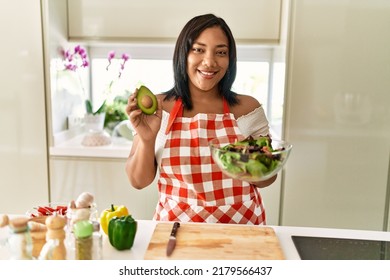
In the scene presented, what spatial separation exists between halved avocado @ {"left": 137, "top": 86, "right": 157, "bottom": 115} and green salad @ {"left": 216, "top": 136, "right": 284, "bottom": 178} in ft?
0.75

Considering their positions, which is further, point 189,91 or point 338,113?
point 338,113

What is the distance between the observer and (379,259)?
80 cm

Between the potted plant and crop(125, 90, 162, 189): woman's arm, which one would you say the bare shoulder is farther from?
the potted plant

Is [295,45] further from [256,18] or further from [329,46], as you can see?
[256,18]

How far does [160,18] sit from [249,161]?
106 centimetres

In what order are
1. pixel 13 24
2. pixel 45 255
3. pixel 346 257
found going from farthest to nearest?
pixel 13 24
pixel 346 257
pixel 45 255

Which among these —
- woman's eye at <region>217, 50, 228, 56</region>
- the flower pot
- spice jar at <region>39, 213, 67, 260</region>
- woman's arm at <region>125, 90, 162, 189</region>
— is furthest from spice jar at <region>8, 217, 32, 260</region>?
the flower pot

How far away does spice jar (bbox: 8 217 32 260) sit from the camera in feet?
2.18

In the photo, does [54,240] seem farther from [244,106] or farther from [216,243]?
[244,106]

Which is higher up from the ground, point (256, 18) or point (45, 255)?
point (256, 18)

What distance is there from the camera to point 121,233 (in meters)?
0.79

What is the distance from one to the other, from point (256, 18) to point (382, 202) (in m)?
0.85

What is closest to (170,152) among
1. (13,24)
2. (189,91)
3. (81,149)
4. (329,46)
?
(189,91)

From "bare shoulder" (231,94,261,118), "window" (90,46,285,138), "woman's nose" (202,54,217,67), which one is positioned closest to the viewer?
"woman's nose" (202,54,217,67)
